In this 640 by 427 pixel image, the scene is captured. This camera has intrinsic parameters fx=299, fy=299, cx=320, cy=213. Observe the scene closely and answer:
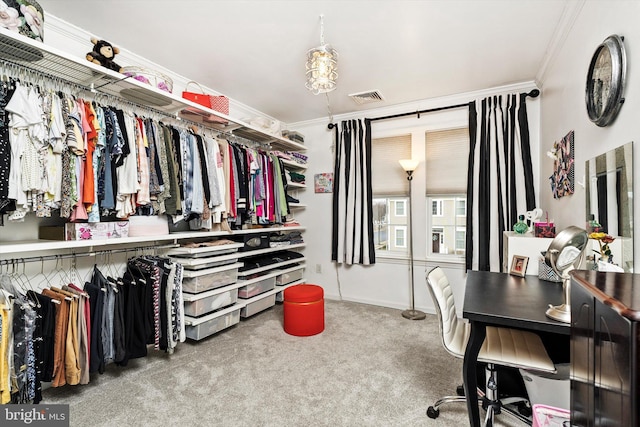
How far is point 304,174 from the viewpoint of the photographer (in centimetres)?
430

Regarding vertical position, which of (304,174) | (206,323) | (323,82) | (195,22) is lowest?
(206,323)

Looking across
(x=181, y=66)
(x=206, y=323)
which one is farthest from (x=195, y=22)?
(x=206, y=323)

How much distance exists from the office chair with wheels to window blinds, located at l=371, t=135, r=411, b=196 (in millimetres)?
2026

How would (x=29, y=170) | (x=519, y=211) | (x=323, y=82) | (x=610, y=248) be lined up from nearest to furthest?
(x=610, y=248)
(x=29, y=170)
(x=323, y=82)
(x=519, y=211)

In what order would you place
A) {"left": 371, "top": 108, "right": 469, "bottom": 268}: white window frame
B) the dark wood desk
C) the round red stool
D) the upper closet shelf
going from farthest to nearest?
{"left": 371, "top": 108, "right": 469, "bottom": 268}: white window frame < the round red stool < the upper closet shelf < the dark wood desk

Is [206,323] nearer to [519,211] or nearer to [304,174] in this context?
[304,174]

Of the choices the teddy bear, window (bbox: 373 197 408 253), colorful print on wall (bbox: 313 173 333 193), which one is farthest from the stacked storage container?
window (bbox: 373 197 408 253)

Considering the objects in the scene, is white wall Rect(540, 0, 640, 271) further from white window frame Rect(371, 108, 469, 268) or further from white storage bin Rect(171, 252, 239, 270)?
white storage bin Rect(171, 252, 239, 270)

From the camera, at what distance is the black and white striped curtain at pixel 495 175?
301cm

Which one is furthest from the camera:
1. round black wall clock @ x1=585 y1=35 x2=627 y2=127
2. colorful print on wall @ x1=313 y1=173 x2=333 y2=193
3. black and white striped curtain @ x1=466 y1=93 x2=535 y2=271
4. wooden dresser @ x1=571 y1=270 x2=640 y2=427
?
colorful print on wall @ x1=313 y1=173 x2=333 y2=193

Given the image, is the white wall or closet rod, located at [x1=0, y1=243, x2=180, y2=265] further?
closet rod, located at [x1=0, y1=243, x2=180, y2=265]

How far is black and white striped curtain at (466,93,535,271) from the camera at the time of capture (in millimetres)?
3006

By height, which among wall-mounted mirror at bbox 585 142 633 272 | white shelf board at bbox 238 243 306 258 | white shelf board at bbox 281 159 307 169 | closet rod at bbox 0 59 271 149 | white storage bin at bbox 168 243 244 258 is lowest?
white shelf board at bbox 238 243 306 258

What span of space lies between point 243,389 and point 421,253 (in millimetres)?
2440
